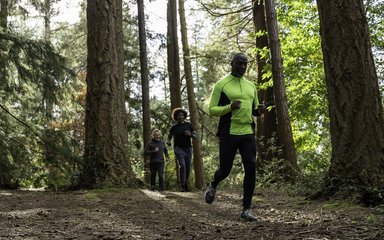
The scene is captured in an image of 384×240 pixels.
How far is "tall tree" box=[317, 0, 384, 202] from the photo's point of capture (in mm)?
5805

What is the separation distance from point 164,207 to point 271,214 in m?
1.83

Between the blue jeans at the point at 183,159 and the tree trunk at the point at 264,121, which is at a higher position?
the tree trunk at the point at 264,121

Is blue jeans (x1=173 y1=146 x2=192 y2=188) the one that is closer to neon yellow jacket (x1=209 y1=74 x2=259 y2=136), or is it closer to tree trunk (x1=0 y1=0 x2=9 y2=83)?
tree trunk (x1=0 y1=0 x2=9 y2=83)

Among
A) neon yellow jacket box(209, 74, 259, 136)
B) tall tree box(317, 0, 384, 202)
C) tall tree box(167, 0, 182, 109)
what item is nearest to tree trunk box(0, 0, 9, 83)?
tall tree box(167, 0, 182, 109)

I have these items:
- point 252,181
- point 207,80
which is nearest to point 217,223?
point 252,181

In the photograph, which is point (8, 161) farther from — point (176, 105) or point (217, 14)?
point (217, 14)

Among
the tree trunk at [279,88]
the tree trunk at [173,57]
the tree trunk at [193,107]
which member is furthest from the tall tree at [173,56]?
the tree trunk at [279,88]

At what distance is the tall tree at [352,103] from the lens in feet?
19.0

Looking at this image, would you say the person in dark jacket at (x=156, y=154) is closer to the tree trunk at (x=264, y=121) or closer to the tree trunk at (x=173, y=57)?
the tree trunk at (x=264, y=121)

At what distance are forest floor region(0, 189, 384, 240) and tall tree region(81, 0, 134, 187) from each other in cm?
144

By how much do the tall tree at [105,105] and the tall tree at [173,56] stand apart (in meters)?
8.00

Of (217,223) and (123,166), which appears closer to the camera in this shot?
(217,223)

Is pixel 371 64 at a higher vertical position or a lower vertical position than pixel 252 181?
higher

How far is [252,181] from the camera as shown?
18.4ft
